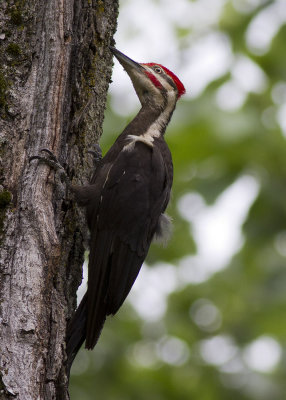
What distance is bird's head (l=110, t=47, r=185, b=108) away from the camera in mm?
4234

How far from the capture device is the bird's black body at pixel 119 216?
3164 mm

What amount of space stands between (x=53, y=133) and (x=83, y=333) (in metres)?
0.89

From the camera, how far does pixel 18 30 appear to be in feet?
9.77

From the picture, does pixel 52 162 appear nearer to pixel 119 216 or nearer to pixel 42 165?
pixel 42 165

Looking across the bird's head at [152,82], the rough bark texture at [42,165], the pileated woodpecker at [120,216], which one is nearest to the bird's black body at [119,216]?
the pileated woodpecker at [120,216]

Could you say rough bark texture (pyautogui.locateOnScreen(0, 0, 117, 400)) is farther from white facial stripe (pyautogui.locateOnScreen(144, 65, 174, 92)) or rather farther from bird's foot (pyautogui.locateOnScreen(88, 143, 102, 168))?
white facial stripe (pyautogui.locateOnScreen(144, 65, 174, 92))

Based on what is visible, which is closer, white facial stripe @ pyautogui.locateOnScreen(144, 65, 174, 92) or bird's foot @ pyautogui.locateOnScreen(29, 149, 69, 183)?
bird's foot @ pyautogui.locateOnScreen(29, 149, 69, 183)

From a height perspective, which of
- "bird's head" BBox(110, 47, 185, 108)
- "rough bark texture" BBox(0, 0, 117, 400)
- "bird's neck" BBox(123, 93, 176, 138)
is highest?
"bird's head" BBox(110, 47, 185, 108)

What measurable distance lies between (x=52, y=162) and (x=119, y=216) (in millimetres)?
755

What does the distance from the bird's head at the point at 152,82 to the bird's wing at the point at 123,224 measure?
644mm

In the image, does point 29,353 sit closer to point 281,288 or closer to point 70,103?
point 70,103

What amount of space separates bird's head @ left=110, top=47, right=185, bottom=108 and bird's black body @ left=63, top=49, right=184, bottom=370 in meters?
0.31

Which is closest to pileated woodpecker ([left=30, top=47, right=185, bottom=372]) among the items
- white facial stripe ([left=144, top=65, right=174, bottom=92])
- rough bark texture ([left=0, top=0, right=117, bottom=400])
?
rough bark texture ([left=0, top=0, right=117, bottom=400])

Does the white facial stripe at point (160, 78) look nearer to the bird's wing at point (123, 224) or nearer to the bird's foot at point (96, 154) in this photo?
the bird's wing at point (123, 224)
